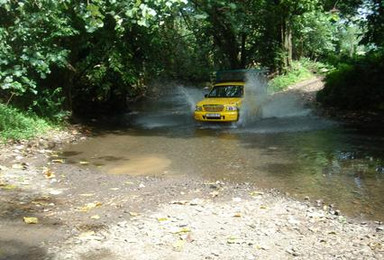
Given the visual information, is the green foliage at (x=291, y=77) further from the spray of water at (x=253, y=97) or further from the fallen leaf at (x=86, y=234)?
the fallen leaf at (x=86, y=234)

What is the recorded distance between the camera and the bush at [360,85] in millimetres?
16578

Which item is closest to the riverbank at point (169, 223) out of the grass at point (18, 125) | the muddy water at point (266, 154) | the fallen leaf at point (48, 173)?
the fallen leaf at point (48, 173)

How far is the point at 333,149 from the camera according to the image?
11430 mm

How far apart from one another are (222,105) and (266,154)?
472cm

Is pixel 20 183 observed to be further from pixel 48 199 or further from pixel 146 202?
pixel 146 202

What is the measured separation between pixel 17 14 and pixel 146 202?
8.93 meters

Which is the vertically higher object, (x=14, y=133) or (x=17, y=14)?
(x=17, y=14)

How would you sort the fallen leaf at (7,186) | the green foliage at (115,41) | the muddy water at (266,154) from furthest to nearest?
the green foliage at (115,41) → the muddy water at (266,154) → the fallen leaf at (7,186)

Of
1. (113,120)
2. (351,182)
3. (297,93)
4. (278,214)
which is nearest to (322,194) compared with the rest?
(351,182)

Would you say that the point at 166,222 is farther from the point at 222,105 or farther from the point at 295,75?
the point at 295,75

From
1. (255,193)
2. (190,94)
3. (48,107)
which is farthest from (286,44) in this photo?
(255,193)

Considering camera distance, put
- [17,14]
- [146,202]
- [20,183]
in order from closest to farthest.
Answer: [146,202] < [20,183] < [17,14]

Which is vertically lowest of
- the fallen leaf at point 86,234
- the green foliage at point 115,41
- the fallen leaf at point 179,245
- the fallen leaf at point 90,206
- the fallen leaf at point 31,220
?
the fallen leaf at point 179,245

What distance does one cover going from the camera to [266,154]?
1102cm
